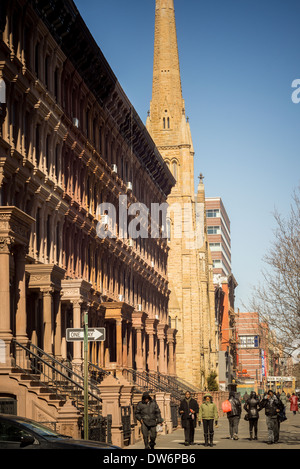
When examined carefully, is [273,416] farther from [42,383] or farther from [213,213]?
[213,213]

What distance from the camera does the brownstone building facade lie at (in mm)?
28172

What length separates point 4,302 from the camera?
24.5m

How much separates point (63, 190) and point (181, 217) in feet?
177

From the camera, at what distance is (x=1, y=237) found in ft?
80.7

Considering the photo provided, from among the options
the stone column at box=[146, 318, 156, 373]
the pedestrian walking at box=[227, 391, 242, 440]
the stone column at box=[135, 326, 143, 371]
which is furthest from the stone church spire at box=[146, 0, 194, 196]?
the pedestrian walking at box=[227, 391, 242, 440]

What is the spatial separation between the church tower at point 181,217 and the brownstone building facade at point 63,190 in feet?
108

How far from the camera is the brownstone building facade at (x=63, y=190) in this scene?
92.4 feet

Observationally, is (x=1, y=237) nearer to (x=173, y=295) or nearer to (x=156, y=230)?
(x=156, y=230)

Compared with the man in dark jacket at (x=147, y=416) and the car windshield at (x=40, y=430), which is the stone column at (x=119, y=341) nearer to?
the man in dark jacket at (x=147, y=416)

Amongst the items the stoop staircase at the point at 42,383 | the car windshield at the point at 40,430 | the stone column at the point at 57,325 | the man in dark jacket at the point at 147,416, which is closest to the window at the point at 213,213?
the stone column at the point at 57,325

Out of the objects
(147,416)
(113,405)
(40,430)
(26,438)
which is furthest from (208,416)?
(26,438)

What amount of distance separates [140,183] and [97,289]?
1484cm

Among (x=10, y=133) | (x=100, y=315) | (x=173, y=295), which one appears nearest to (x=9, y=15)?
(x=10, y=133)

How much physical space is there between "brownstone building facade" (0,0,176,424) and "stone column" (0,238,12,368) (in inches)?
1.1
